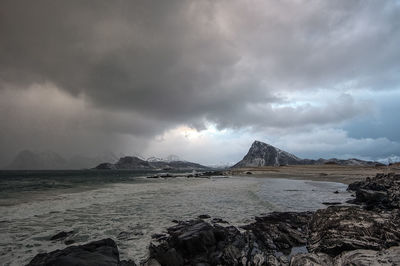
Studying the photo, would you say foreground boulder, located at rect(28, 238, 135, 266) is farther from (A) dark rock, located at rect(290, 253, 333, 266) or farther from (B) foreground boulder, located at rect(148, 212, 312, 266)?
(A) dark rock, located at rect(290, 253, 333, 266)

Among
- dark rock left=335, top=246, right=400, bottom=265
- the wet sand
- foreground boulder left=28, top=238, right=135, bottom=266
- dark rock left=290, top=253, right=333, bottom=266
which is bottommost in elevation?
the wet sand

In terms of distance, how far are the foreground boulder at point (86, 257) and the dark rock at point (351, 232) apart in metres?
8.98

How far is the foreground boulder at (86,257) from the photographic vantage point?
8.60m

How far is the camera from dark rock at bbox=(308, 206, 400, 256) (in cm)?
986

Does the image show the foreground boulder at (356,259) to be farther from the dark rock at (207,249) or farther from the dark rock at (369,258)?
the dark rock at (207,249)

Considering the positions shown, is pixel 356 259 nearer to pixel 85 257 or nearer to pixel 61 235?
pixel 85 257

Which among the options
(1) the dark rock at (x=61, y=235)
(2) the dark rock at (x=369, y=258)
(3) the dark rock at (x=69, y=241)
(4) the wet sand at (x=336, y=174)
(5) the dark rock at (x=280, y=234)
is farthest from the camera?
(4) the wet sand at (x=336, y=174)

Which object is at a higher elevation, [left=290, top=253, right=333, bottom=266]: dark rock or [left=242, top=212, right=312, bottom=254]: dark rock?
[left=290, top=253, right=333, bottom=266]: dark rock

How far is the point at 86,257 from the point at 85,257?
0.12ft

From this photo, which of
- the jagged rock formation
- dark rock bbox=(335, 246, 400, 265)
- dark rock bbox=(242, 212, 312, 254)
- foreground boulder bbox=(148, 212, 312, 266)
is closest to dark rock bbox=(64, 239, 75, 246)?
the jagged rock formation

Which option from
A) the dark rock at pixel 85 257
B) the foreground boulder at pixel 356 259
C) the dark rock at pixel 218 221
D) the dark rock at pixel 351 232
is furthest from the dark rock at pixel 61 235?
the dark rock at pixel 351 232

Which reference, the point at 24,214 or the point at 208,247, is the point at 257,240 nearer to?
the point at 208,247

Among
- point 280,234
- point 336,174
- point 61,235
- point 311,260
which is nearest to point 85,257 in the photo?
point 61,235

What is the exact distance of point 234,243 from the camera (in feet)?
39.5
